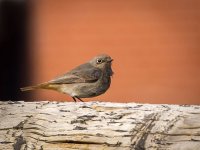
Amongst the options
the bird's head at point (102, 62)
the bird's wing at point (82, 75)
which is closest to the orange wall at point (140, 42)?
the bird's head at point (102, 62)

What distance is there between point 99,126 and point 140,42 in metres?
8.14

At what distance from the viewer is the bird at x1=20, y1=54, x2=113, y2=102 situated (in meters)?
6.13

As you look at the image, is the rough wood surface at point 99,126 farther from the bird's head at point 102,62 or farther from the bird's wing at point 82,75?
the bird's head at point 102,62

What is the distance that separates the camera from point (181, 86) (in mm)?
11539

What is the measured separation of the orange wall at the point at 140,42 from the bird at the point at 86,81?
4.89 metres

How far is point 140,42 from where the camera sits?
11.8 m

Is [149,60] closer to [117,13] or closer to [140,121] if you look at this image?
[117,13]

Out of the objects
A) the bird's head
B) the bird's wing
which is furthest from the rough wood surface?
the bird's head

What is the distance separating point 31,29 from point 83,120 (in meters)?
8.71

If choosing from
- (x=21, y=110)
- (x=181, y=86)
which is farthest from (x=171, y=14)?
(x=21, y=110)

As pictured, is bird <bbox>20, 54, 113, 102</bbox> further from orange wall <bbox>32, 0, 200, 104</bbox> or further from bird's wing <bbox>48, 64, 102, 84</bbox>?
orange wall <bbox>32, 0, 200, 104</bbox>

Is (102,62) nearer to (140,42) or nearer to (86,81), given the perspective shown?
(86,81)

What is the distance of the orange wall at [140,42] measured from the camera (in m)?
11.6

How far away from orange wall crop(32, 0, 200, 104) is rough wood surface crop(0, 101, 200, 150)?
7440 mm
